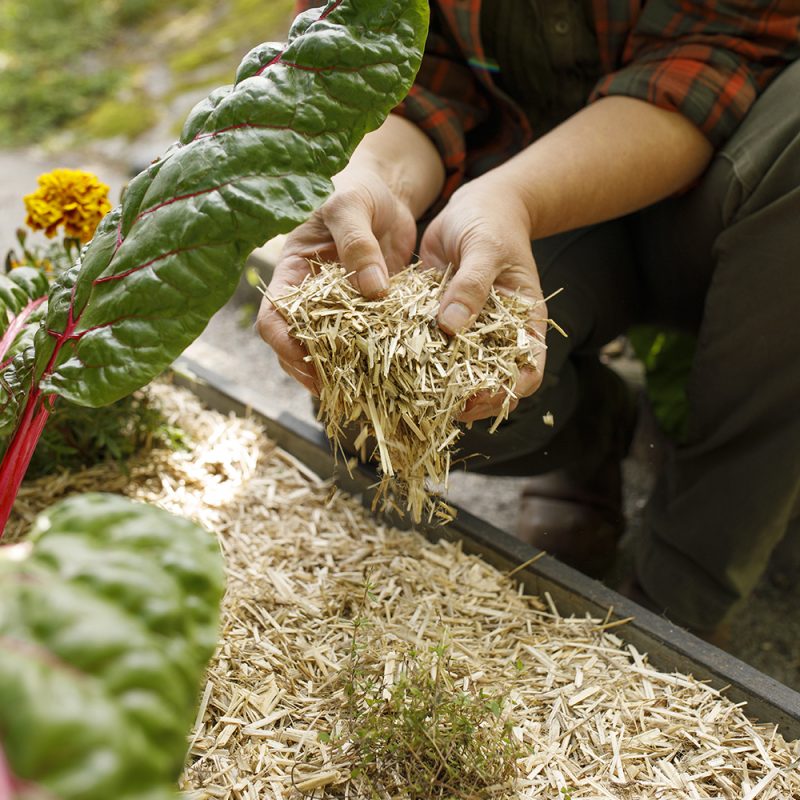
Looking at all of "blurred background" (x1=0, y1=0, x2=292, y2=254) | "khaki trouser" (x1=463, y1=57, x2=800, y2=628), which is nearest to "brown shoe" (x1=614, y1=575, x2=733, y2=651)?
"khaki trouser" (x1=463, y1=57, x2=800, y2=628)

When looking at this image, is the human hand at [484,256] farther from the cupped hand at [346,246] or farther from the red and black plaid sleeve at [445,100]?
the red and black plaid sleeve at [445,100]

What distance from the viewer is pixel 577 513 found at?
78.3 inches

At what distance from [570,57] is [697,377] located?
28.4 inches

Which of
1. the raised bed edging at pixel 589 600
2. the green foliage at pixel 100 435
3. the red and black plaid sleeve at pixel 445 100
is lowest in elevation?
the raised bed edging at pixel 589 600

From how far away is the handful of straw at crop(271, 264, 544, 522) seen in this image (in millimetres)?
1203

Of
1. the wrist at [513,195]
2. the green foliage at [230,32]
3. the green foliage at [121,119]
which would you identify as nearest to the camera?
the wrist at [513,195]

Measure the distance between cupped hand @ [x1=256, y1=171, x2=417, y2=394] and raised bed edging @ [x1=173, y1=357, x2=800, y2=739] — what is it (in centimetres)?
35

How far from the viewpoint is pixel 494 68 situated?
180 cm

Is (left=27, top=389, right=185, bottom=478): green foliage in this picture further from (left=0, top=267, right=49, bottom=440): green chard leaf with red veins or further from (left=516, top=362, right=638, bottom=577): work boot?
(left=516, top=362, right=638, bottom=577): work boot

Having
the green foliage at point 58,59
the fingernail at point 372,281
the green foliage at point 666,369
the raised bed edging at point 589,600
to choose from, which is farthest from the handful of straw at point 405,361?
the green foliage at point 58,59

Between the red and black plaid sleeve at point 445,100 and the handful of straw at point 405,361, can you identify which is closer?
the handful of straw at point 405,361

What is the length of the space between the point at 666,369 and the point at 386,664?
1.25 m

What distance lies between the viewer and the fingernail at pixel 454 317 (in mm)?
1228

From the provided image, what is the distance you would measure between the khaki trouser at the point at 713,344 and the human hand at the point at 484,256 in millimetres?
268
